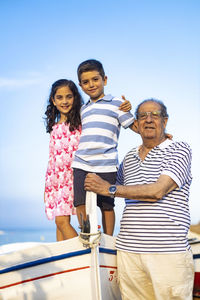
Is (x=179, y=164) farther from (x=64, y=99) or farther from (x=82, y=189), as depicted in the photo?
(x=64, y=99)

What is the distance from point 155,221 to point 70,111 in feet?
5.80

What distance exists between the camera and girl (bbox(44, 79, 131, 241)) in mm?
4125

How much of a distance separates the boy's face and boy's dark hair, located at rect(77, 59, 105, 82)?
0.04 meters

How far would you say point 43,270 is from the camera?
9.96 feet

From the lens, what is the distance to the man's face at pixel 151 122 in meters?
3.30

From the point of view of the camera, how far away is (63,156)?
4.19 m

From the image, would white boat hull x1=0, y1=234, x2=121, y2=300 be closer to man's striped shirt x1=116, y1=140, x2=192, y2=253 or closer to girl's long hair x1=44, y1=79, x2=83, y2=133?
man's striped shirt x1=116, y1=140, x2=192, y2=253

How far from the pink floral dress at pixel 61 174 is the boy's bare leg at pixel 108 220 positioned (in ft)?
1.49

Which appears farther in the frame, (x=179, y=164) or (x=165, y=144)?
(x=165, y=144)

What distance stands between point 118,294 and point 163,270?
0.61m

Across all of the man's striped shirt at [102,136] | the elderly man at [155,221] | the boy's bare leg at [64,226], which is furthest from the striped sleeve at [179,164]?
the boy's bare leg at [64,226]

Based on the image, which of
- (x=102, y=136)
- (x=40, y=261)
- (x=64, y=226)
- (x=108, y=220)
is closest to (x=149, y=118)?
(x=102, y=136)

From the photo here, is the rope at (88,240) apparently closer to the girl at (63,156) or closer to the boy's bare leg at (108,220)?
the boy's bare leg at (108,220)

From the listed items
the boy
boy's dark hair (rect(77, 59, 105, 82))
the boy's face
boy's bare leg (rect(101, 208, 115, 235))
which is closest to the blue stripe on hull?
the boy
